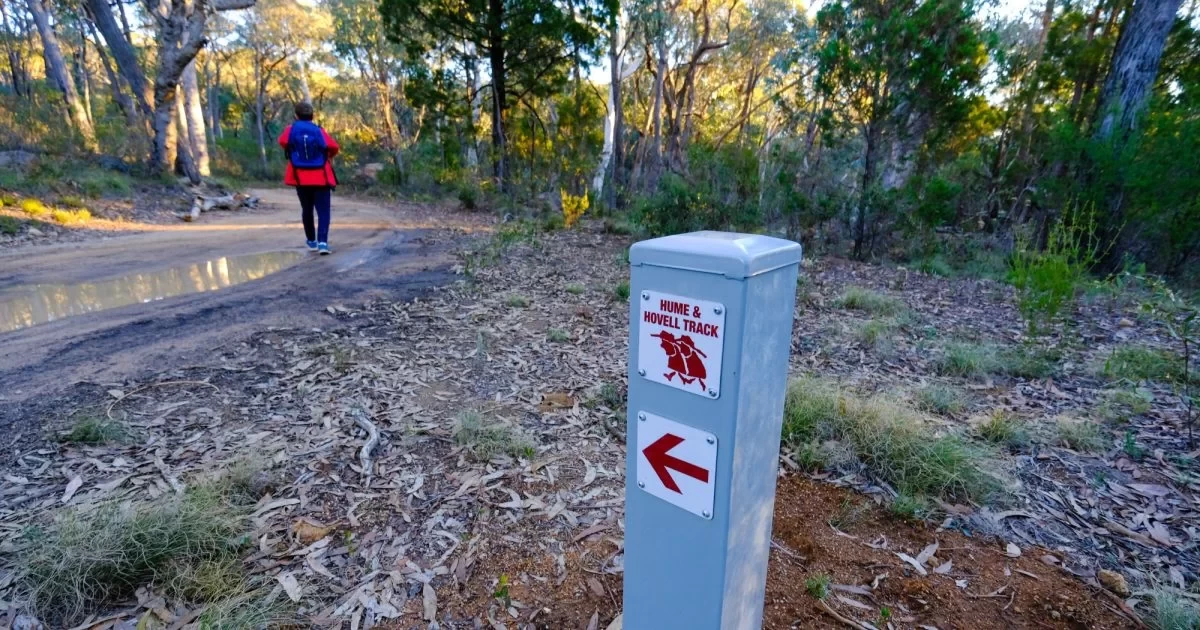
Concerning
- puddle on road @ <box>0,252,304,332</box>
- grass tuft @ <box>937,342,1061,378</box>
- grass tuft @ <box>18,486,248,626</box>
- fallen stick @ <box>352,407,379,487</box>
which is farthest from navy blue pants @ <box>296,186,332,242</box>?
grass tuft @ <box>937,342,1061,378</box>

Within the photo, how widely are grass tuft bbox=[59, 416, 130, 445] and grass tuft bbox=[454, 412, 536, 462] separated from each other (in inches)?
71.3

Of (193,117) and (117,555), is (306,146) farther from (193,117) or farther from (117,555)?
(193,117)

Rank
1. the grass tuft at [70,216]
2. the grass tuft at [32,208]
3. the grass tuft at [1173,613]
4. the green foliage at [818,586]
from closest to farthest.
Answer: the grass tuft at [1173,613] → the green foliage at [818,586] → the grass tuft at [32,208] → the grass tuft at [70,216]

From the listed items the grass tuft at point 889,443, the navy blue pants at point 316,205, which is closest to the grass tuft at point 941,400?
the grass tuft at point 889,443

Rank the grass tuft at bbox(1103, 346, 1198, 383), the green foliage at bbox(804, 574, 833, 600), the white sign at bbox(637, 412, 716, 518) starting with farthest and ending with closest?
the grass tuft at bbox(1103, 346, 1198, 383), the green foliage at bbox(804, 574, 833, 600), the white sign at bbox(637, 412, 716, 518)

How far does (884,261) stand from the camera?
8883mm

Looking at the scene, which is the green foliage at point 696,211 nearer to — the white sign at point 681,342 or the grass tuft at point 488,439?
the grass tuft at point 488,439

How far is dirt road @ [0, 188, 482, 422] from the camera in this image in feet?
12.6

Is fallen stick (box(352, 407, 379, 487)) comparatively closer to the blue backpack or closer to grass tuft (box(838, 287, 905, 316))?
the blue backpack

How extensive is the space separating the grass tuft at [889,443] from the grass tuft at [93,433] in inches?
149

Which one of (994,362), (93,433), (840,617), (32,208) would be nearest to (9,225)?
(32,208)

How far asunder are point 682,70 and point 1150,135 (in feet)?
60.2

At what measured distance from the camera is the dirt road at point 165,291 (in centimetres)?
385

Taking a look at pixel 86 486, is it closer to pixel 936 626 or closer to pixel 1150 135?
pixel 936 626
